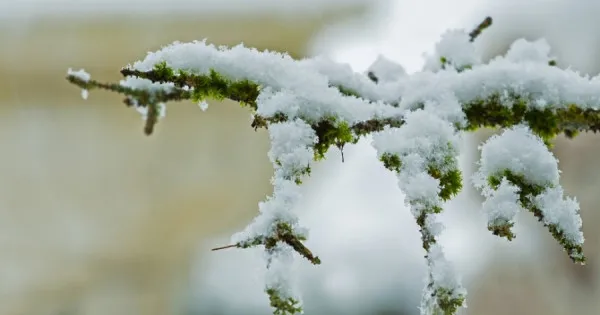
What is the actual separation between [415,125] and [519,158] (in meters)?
0.09

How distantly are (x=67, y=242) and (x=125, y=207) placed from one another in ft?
1.90

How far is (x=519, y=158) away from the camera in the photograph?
0.52 meters

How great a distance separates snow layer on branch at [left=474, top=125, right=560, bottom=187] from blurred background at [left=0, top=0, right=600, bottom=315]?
14.8 feet

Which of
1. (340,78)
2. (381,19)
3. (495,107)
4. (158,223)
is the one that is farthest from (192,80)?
(158,223)

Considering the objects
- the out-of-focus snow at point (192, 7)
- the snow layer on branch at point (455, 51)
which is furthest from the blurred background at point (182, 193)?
the snow layer on branch at point (455, 51)

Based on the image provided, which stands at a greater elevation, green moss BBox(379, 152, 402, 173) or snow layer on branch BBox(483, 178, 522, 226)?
green moss BBox(379, 152, 402, 173)

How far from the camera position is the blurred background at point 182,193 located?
526cm

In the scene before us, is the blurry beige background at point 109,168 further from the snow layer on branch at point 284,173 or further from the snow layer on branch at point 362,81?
the snow layer on branch at point 284,173

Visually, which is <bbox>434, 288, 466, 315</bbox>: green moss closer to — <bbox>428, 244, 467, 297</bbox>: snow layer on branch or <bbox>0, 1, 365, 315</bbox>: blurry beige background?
<bbox>428, 244, 467, 297</bbox>: snow layer on branch

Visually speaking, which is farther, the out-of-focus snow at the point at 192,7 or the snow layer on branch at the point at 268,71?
the out-of-focus snow at the point at 192,7

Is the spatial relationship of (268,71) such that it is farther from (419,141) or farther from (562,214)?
(562,214)

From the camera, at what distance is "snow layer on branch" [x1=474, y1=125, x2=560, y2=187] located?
51cm

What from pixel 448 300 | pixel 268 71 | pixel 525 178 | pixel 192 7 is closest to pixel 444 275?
pixel 448 300

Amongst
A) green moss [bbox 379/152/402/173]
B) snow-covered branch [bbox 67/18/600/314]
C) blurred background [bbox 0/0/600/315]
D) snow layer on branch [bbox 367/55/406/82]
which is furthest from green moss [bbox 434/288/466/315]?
blurred background [bbox 0/0/600/315]
